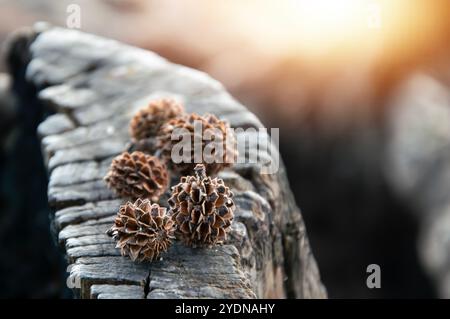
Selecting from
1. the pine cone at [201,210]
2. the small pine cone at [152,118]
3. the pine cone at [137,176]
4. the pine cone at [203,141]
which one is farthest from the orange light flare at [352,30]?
the pine cone at [201,210]

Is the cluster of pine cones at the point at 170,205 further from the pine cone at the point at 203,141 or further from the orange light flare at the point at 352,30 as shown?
the orange light flare at the point at 352,30

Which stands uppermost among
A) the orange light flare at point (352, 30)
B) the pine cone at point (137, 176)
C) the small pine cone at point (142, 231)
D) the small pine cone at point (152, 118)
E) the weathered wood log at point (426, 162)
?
the orange light flare at point (352, 30)

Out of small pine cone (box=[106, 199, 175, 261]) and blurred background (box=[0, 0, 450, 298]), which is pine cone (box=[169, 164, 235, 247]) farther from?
blurred background (box=[0, 0, 450, 298])

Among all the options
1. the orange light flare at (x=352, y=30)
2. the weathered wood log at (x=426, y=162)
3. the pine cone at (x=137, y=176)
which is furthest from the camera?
the orange light flare at (x=352, y=30)

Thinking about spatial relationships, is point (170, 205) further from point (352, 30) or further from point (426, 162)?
point (352, 30)

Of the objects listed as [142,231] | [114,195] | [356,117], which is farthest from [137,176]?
[356,117]
